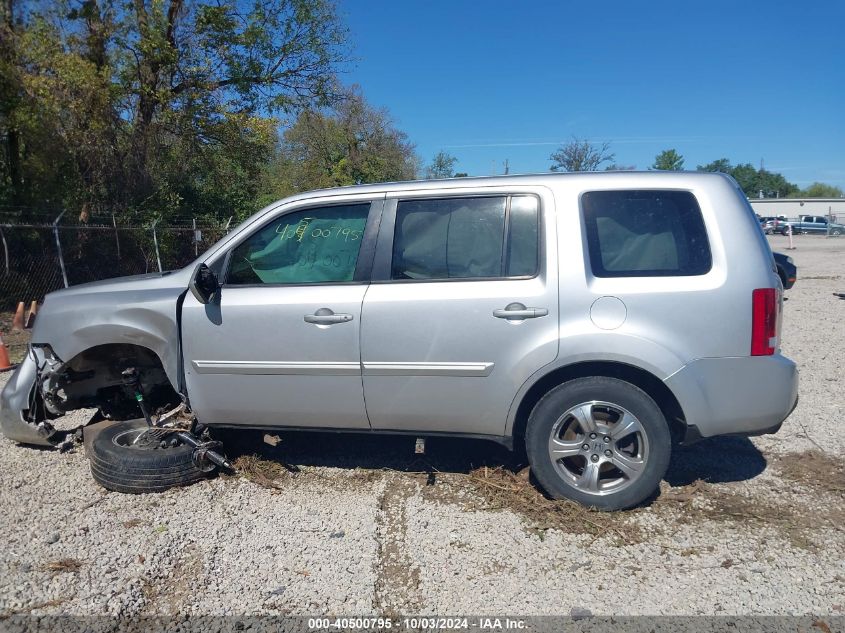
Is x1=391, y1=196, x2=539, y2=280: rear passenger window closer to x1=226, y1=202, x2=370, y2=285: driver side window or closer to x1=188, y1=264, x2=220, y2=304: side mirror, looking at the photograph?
x1=226, y1=202, x2=370, y2=285: driver side window

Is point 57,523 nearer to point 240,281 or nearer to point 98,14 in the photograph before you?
point 240,281

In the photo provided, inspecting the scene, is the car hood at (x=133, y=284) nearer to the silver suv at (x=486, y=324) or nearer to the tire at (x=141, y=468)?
the silver suv at (x=486, y=324)

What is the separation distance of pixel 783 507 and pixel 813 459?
3.11ft

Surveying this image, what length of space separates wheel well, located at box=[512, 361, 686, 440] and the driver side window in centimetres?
149

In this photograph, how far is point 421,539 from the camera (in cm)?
366

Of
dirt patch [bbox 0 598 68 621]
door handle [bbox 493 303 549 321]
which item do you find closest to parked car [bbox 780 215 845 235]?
door handle [bbox 493 303 549 321]

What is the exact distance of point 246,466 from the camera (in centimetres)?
461

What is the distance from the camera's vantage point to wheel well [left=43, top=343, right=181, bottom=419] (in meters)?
4.69

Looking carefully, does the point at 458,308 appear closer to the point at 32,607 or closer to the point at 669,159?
the point at 32,607

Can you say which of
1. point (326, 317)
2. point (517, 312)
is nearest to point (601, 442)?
point (517, 312)

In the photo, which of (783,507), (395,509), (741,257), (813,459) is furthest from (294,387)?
(813,459)

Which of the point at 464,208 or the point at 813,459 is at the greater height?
the point at 464,208

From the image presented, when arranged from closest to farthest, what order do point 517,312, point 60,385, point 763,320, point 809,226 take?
point 763,320
point 517,312
point 60,385
point 809,226

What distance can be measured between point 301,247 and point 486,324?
139cm
